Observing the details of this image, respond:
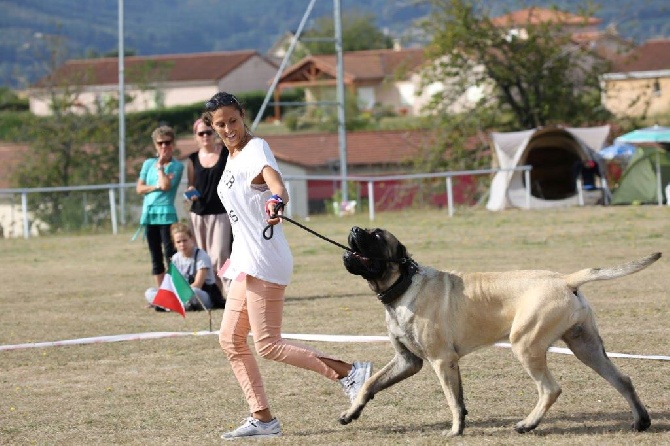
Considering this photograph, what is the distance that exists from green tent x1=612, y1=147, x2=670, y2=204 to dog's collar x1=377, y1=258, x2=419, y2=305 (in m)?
20.7

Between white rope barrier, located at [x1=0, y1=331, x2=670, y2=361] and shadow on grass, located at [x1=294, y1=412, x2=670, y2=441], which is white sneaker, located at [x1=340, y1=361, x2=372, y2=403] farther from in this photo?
white rope barrier, located at [x1=0, y1=331, x2=670, y2=361]

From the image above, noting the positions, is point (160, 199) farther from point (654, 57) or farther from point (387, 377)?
point (654, 57)

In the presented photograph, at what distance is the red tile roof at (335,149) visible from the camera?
51562mm

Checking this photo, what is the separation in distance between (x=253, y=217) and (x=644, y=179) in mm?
21568

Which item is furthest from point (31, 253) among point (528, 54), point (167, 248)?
point (528, 54)

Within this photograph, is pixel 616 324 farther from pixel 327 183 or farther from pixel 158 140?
pixel 327 183

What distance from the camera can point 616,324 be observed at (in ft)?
35.1

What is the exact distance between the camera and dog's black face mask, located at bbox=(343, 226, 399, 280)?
675 cm

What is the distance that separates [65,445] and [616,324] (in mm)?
5368

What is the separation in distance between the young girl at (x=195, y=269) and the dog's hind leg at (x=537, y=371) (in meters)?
6.31

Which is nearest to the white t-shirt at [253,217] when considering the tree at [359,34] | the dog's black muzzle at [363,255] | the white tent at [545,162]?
the dog's black muzzle at [363,255]

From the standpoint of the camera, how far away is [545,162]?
30234mm

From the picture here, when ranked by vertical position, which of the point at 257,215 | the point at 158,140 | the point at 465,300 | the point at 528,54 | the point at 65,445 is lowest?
the point at 65,445

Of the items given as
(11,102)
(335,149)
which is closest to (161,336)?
(335,149)
